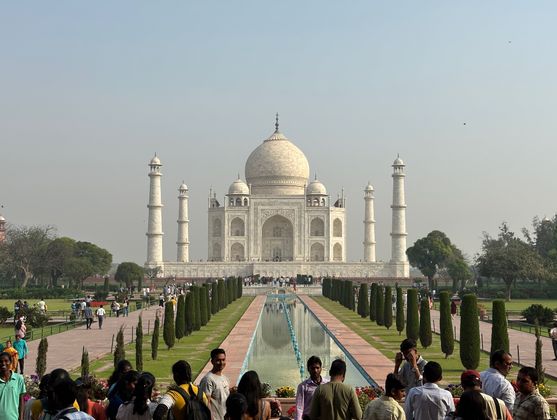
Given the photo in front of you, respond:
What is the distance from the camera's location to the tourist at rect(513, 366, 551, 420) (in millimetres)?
4703

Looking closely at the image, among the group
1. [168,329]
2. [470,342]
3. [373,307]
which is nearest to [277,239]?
[373,307]

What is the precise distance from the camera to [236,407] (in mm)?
4164

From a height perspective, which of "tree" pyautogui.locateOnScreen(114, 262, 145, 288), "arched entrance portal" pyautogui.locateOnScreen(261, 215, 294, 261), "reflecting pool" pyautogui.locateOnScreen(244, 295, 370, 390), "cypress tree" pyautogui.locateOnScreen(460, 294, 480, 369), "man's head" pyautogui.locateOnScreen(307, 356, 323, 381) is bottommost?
"reflecting pool" pyautogui.locateOnScreen(244, 295, 370, 390)

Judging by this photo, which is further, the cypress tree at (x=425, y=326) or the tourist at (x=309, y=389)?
the cypress tree at (x=425, y=326)

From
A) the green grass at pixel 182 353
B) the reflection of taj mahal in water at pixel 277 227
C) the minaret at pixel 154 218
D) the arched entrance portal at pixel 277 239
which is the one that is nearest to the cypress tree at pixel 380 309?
the green grass at pixel 182 353

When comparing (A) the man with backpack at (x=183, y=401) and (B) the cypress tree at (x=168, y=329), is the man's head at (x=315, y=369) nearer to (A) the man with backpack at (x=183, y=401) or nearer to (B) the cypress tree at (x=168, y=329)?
(A) the man with backpack at (x=183, y=401)

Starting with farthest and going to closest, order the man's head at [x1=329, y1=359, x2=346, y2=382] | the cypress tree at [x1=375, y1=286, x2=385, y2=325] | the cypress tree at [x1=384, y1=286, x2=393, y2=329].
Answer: the cypress tree at [x1=375, y1=286, x2=385, y2=325] → the cypress tree at [x1=384, y1=286, x2=393, y2=329] → the man's head at [x1=329, y1=359, x2=346, y2=382]

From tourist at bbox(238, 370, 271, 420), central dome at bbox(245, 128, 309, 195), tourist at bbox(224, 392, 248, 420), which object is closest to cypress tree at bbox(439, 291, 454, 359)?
tourist at bbox(238, 370, 271, 420)

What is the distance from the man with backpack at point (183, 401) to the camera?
4.54m

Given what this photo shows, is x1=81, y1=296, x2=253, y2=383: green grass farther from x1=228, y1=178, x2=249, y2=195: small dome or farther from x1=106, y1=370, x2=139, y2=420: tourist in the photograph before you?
x1=228, y1=178, x2=249, y2=195: small dome

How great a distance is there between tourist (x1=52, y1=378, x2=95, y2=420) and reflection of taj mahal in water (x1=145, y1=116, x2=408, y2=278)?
42770 millimetres

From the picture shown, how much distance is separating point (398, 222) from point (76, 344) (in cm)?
3418

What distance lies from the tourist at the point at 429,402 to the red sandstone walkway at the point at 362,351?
6.23 meters

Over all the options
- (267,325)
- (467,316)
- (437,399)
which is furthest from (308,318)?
(437,399)
